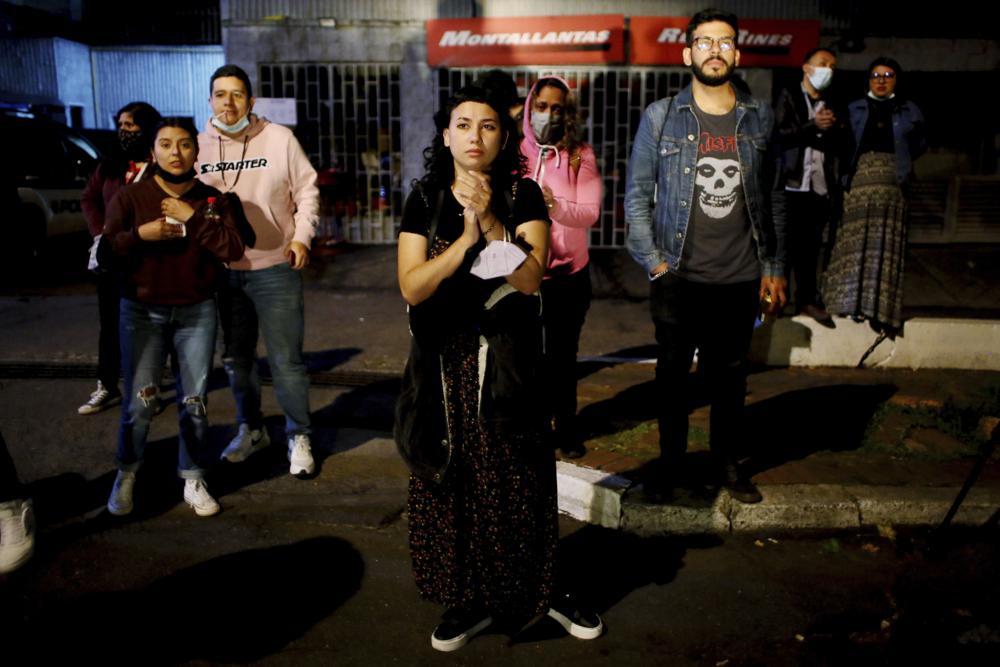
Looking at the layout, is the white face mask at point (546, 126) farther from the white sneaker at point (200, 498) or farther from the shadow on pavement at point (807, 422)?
the white sneaker at point (200, 498)

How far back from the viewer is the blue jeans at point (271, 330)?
15.1ft

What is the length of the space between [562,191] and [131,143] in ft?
8.86

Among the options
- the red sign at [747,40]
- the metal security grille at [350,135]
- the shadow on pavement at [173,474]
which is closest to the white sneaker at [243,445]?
the shadow on pavement at [173,474]

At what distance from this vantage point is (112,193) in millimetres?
5316

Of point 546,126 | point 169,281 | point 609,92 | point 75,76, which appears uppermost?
point 75,76

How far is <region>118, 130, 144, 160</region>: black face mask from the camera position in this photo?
516cm

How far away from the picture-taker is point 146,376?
4.14 m

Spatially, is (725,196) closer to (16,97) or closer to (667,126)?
(667,126)

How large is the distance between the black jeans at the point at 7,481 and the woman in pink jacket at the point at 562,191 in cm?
255

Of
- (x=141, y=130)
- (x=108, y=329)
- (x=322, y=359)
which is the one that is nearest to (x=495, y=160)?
(x=141, y=130)

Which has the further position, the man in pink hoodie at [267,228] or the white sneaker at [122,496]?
the man in pink hoodie at [267,228]

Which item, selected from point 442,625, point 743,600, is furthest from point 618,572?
point 442,625

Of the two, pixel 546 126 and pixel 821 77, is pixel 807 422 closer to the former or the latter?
pixel 546 126

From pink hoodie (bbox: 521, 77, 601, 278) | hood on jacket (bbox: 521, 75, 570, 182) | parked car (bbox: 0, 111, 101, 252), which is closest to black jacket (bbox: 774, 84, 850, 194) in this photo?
pink hoodie (bbox: 521, 77, 601, 278)
